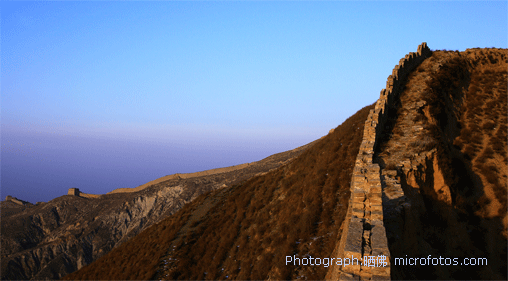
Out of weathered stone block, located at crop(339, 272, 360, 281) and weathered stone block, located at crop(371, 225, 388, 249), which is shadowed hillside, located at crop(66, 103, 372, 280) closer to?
weathered stone block, located at crop(371, 225, 388, 249)

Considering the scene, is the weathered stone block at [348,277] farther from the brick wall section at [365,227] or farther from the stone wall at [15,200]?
the stone wall at [15,200]

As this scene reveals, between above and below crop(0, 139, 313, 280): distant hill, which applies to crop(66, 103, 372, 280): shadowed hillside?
above

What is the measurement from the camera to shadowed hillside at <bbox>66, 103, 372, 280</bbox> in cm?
1464

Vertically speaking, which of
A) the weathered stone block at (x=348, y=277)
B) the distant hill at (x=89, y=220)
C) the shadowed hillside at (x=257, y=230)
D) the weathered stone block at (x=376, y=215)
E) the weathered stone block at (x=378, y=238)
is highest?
the weathered stone block at (x=376, y=215)

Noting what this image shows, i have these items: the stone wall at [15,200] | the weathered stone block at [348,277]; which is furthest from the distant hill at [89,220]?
the weathered stone block at [348,277]

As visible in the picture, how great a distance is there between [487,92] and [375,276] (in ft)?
81.8

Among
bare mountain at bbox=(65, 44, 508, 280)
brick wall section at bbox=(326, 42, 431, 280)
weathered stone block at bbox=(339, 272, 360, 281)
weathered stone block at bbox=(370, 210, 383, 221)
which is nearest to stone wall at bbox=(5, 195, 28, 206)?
bare mountain at bbox=(65, 44, 508, 280)

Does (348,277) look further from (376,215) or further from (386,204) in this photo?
(386,204)

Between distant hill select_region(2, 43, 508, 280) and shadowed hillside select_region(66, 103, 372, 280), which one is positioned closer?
distant hill select_region(2, 43, 508, 280)

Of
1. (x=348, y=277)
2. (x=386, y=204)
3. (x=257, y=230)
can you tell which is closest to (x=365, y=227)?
(x=348, y=277)

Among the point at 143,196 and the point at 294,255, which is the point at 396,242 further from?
the point at 143,196

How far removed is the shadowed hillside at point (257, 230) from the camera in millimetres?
14641

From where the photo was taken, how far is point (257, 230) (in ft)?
63.2

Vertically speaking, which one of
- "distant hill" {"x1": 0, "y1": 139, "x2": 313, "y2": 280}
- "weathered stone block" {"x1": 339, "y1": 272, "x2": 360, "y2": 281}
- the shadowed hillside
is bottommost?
"distant hill" {"x1": 0, "y1": 139, "x2": 313, "y2": 280}
